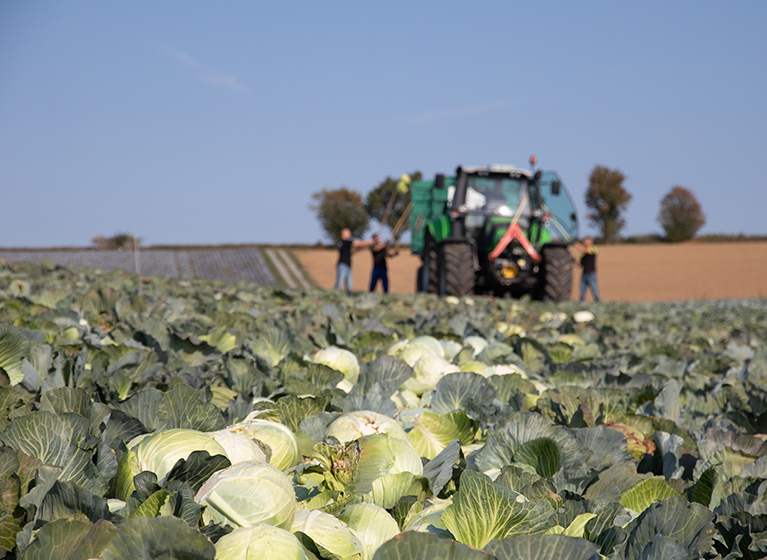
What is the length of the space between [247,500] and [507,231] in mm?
12356

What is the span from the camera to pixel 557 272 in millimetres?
12734

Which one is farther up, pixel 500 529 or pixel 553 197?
pixel 553 197

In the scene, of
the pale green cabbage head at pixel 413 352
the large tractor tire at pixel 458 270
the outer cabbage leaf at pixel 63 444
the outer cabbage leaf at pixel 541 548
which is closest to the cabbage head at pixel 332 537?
the outer cabbage leaf at pixel 541 548

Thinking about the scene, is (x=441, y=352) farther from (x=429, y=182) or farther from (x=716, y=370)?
(x=429, y=182)

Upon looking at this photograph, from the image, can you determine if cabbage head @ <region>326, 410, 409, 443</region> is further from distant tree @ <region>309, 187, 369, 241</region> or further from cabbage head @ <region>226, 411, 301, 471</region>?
distant tree @ <region>309, 187, 369, 241</region>

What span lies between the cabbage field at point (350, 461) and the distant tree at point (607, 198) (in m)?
73.1

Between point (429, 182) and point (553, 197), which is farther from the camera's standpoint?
point (429, 182)

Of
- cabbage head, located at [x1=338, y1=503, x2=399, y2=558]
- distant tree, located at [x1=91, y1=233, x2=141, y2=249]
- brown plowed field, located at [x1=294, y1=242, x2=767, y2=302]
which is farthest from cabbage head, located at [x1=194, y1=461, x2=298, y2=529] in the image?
distant tree, located at [x1=91, y1=233, x2=141, y2=249]

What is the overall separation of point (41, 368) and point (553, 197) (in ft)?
43.8

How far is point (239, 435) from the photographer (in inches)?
50.1

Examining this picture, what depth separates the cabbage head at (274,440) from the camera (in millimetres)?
1306

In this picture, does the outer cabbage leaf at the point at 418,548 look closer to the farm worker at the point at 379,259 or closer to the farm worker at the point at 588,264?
the farm worker at the point at 379,259

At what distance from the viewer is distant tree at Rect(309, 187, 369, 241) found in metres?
66.1

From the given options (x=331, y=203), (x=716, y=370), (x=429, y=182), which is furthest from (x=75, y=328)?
(x=331, y=203)
